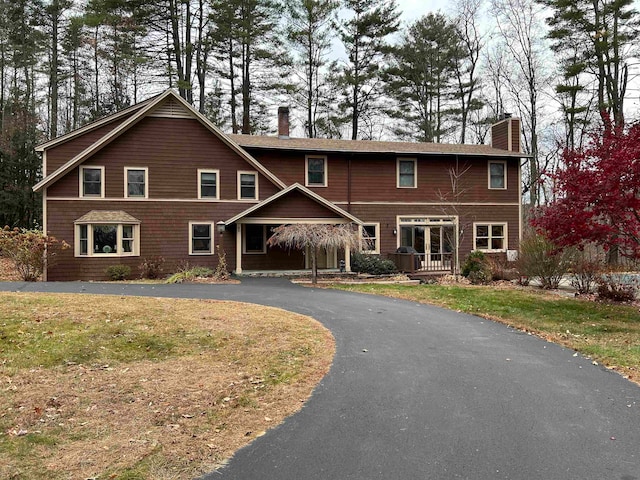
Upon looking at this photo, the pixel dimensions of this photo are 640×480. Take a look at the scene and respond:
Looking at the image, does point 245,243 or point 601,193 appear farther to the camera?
point 245,243

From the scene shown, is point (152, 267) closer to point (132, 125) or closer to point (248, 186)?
point (248, 186)

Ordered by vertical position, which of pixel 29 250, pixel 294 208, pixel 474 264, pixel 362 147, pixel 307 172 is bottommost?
pixel 474 264

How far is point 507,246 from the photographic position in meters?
24.2

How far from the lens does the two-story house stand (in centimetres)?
1889

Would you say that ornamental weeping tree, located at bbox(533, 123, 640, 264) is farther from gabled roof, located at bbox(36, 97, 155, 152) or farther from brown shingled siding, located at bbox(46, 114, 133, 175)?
brown shingled siding, located at bbox(46, 114, 133, 175)

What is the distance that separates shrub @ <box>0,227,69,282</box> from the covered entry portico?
667 centimetres

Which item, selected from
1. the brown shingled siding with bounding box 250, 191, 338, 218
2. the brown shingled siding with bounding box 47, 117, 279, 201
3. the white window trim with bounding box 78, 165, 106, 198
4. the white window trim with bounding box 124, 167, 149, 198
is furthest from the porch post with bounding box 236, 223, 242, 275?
the white window trim with bounding box 78, 165, 106, 198

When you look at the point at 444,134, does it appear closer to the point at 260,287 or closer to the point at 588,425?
Result: the point at 260,287

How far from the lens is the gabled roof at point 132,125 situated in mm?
18391

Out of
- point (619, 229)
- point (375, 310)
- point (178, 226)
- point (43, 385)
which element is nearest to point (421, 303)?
point (375, 310)

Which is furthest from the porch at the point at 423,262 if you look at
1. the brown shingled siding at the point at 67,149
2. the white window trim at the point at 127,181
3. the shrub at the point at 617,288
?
the brown shingled siding at the point at 67,149

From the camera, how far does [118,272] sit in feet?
59.6

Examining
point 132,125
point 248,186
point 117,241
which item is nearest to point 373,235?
point 248,186

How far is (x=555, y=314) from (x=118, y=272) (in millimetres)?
15036
